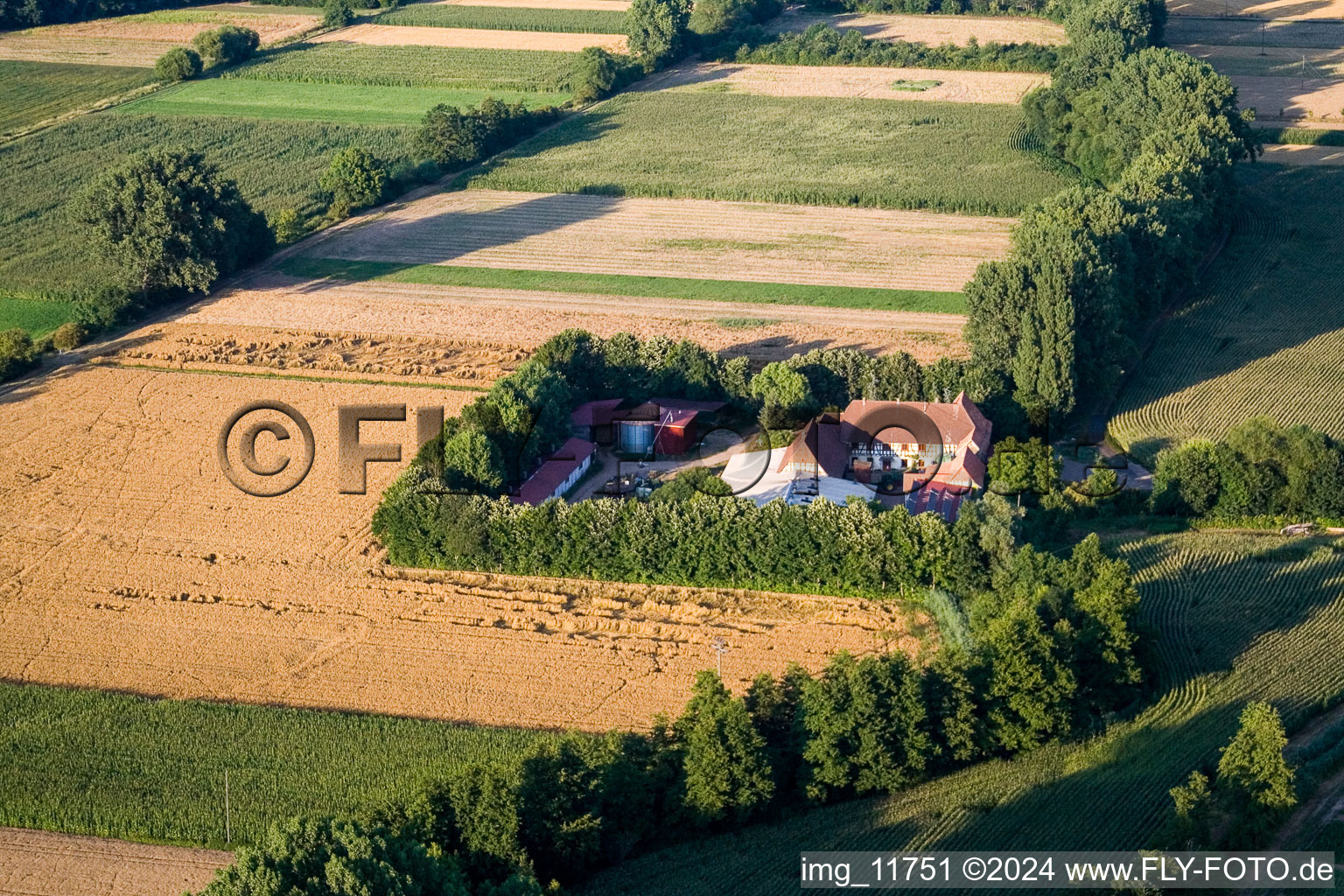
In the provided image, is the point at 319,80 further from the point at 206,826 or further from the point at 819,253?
the point at 206,826

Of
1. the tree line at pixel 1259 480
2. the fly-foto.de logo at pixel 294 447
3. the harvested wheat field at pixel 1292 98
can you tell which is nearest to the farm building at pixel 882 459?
the tree line at pixel 1259 480

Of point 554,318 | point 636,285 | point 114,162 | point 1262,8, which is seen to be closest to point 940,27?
point 1262,8

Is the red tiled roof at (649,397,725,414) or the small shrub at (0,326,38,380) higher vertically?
the small shrub at (0,326,38,380)

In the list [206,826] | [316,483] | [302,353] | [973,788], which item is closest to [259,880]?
[206,826]

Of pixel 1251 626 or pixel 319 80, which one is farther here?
pixel 319 80

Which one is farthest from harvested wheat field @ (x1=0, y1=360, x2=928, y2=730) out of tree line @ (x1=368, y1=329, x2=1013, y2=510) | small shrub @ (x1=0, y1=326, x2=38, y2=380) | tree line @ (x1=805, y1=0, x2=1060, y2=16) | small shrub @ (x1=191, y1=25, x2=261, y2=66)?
tree line @ (x1=805, y1=0, x2=1060, y2=16)

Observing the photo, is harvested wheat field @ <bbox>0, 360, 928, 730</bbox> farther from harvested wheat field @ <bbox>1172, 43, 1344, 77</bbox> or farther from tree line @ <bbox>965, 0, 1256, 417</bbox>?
harvested wheat field @ <bbox>1172, 43, 1344, 77</bbox>
